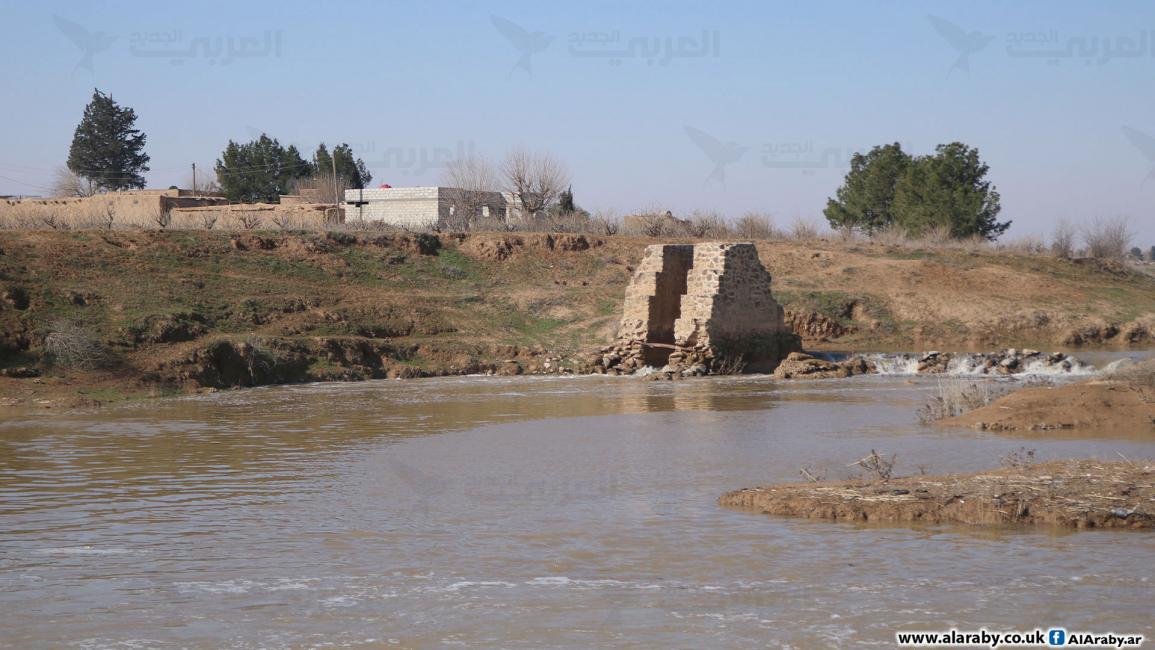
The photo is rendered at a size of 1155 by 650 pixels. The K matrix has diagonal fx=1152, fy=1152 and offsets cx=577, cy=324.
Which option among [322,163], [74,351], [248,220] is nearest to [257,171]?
[322,163]

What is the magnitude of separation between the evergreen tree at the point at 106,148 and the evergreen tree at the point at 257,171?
4.24 meters

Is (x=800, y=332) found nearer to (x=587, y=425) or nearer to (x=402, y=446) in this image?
(x=587, y=425)

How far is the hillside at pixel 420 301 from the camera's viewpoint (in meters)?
21.4

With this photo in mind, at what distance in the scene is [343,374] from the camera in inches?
881

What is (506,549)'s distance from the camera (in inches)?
295

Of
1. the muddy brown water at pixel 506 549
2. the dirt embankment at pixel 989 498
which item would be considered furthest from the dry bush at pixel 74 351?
the dirt embankment at pixel 989 498

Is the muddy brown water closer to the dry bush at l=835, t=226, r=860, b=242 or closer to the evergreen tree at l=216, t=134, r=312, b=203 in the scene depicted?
the dry bush at l=835, t=226, r=860, b=242

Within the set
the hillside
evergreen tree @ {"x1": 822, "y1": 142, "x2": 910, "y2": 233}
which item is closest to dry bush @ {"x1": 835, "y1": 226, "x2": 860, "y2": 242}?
the hillside

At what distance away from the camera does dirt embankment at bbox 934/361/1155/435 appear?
12.8m

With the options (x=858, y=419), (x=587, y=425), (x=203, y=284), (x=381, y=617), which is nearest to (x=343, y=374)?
(x=203, y=284)

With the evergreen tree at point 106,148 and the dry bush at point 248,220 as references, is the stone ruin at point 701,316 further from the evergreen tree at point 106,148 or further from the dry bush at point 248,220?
the evergreen tree at point 106,148

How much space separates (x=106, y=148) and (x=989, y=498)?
2208 inches

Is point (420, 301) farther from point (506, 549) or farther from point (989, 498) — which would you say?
point (989, 498)

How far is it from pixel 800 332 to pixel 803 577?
77.9 ft
